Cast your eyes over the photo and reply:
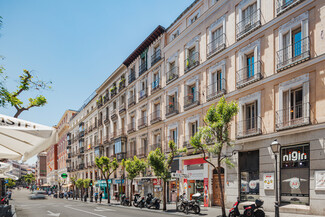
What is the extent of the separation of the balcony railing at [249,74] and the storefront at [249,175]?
445 cm

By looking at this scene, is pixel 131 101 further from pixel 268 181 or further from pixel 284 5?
pixel 284 5

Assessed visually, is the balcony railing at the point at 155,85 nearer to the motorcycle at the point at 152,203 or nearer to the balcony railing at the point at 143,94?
the balcony railing at the point at 143,94

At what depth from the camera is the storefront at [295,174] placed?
665 inches

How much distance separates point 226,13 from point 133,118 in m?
21.2

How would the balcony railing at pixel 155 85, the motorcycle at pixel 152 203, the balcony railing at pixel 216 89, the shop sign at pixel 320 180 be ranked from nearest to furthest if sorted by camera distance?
the shop sign at pixel 320 180
the balcony railing at pixel 216 89
the motorcycle at pixel 152 203
the balcony railing at pixel 155 85

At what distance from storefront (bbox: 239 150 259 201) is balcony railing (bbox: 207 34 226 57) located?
25.8 feet

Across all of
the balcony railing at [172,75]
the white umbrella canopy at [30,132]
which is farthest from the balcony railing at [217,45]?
the white umbrella canopy at [30,132]

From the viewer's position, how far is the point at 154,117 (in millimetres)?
34844

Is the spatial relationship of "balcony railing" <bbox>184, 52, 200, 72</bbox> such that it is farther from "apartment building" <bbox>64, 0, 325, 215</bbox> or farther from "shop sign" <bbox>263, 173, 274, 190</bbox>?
"shop sign" <bbox>263, 173, 274, 190</bbox>

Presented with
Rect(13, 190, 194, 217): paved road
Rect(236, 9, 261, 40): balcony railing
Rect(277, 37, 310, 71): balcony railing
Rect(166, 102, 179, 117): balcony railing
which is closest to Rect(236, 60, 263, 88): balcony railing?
Rect(277, 37, 310, 71): balcony railing

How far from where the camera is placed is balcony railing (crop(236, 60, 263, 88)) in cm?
2009

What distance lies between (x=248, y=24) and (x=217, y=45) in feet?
12.0

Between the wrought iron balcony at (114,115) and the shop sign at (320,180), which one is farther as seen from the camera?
the wrought iron balcony at (114,115)

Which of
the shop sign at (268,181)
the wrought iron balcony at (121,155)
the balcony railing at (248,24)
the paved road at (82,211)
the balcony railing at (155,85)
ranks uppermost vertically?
the balcony railing at (248,24)
